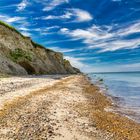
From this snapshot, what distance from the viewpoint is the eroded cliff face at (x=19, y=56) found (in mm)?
63559

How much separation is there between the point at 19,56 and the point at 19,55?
0.46 metres

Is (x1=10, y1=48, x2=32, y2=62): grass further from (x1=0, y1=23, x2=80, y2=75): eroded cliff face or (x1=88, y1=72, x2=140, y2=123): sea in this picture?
(x1=88, y1=72, x2=140, y2=123): sea

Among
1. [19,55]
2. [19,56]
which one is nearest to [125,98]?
[19,56]

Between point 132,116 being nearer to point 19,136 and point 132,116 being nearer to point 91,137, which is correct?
point 91,137

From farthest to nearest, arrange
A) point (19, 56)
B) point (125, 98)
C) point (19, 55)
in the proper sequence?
point (19, 55)
point (19, 56)
point (125, 98)

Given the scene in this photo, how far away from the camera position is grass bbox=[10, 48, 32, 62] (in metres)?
72.5

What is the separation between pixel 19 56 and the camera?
75062 mm

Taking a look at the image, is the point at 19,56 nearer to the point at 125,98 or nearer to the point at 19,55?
the point at 19,55

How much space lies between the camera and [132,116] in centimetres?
2189

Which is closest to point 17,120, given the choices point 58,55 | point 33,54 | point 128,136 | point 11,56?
point 128,136

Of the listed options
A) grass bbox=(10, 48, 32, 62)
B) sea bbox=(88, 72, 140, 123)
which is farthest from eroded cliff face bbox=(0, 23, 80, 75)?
sea bbox=(88, 72, 140, 123)

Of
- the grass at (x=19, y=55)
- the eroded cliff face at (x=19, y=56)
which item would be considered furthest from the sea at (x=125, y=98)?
the grass at (x=19, y=55)

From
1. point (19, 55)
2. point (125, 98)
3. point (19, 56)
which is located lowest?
point (125, 98)

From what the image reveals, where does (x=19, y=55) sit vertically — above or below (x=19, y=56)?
above
